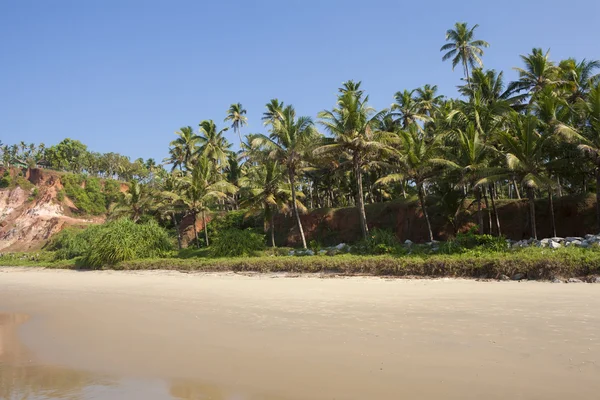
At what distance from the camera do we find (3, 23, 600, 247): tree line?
18859mm

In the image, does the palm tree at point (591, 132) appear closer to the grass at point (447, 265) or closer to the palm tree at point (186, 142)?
the grass at point (447, 265)

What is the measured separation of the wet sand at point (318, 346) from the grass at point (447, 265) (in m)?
1.84

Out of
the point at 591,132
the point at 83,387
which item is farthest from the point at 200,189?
the point at 83,387

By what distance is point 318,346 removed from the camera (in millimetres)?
6797

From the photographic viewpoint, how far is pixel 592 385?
15.9ft

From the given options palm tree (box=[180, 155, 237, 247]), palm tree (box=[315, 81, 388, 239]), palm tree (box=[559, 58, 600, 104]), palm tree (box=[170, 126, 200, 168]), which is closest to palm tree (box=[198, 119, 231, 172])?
palm tree (box=[170, 126, 200, 168])

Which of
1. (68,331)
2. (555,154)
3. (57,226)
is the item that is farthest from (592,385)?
(57,226)

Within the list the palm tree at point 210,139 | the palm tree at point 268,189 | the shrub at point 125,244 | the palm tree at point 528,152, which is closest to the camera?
the palm tree at point 528,152

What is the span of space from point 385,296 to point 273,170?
17.0 metres

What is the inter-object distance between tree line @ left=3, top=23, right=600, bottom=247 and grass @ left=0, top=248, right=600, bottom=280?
4.55 m

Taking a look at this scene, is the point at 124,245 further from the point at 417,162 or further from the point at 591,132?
the point at 591,132

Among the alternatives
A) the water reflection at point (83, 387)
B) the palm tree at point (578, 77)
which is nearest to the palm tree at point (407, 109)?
the palm tree at point (578, 77)

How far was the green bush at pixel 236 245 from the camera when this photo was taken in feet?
78.9

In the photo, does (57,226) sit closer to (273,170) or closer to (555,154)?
(273,170)
